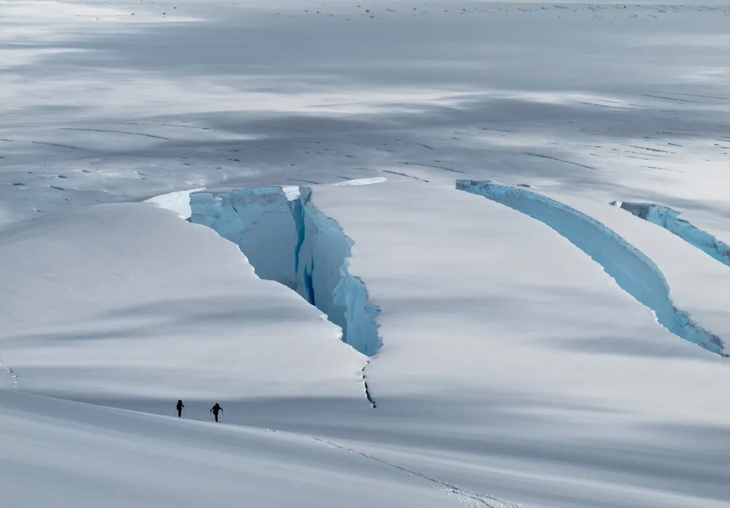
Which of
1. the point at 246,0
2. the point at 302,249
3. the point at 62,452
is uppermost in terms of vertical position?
the point at 246,0

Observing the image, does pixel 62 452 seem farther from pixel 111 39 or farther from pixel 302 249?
pixel 111 39

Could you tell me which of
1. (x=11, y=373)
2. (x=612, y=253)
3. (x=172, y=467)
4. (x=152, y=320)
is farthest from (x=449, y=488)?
(x=612, y=253)

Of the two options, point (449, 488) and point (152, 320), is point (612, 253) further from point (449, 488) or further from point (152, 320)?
point (449, 488)

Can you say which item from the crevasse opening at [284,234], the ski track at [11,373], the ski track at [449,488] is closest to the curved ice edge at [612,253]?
the crevasse opening at [284,234]

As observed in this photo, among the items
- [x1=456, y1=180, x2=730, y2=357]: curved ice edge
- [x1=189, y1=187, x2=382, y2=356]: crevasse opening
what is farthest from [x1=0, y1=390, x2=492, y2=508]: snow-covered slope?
[x1=189, y1=187, x2=382, y2=356]: crevasse opening

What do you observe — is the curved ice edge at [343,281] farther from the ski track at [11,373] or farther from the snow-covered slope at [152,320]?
the ski track at [11,373]

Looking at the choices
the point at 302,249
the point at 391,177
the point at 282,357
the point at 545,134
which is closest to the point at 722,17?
the point at 545,134
